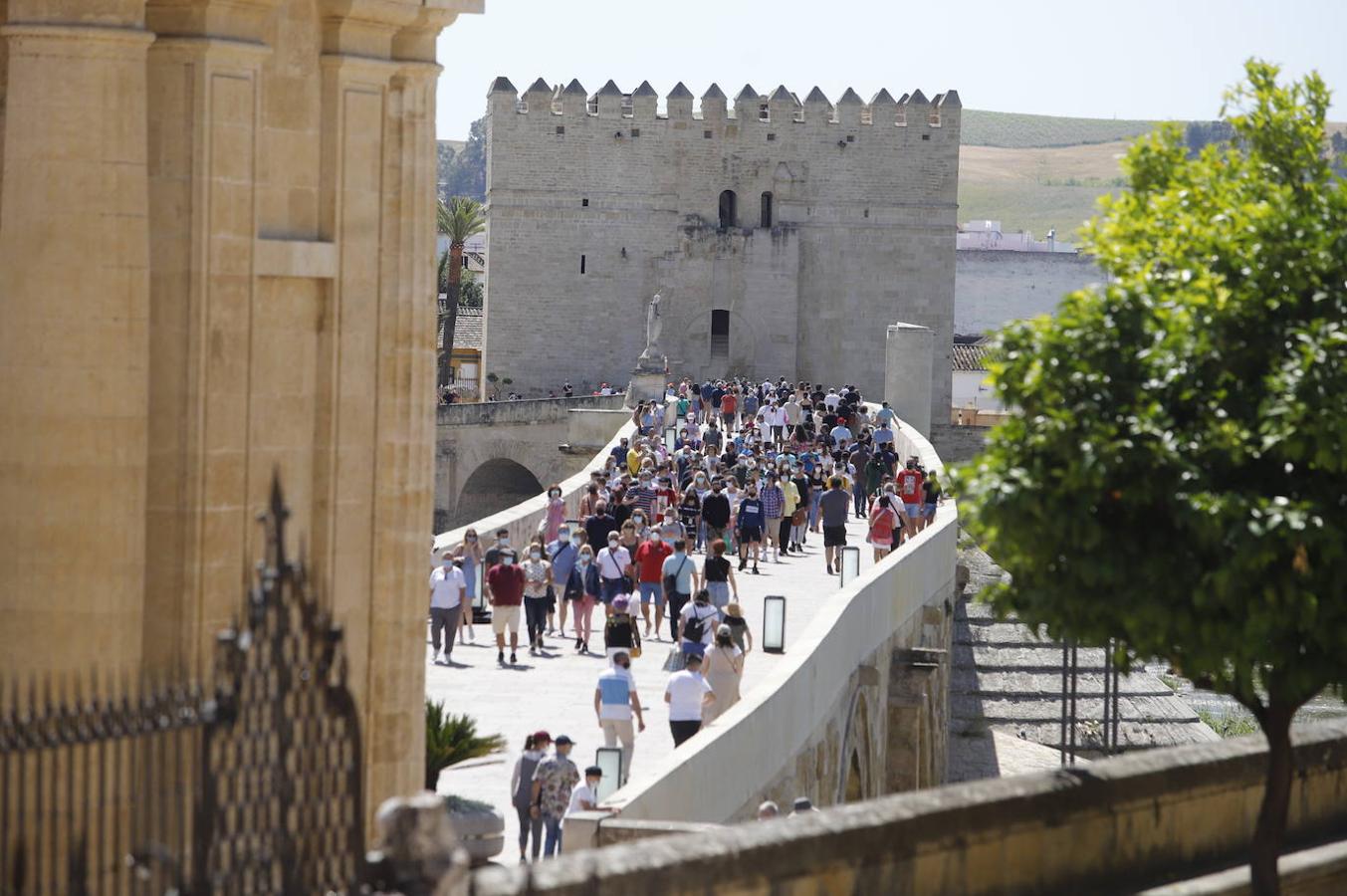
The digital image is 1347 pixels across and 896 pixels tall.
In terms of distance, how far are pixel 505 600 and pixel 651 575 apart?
2051mm

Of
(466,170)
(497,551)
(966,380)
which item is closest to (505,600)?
(497,551)

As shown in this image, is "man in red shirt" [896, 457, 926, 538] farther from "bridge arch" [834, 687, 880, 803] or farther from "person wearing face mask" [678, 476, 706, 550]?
"bridge arch" [834, 687, 880, 803]

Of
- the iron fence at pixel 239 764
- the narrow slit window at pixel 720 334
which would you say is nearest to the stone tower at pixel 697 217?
the narrow slit window at pixel 720 334

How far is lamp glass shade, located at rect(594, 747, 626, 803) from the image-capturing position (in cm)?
1173

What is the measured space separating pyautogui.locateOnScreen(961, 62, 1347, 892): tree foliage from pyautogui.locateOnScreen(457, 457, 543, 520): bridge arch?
43245 millimetres

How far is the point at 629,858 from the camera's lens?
18.9 feet

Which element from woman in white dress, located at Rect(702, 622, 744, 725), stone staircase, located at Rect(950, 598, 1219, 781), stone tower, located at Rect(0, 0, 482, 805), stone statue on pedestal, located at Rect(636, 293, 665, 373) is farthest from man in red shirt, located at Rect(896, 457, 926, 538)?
stone statue on pedestal, located at Rect(636, 293, 665, 373)

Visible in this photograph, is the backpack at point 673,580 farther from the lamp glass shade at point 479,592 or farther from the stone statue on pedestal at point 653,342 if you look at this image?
the stone statue on pedestal at point 653,342

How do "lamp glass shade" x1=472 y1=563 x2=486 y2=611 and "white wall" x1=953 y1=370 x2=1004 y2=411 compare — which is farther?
"white wall" x1=953 y1=370 x2=1004 y2=411

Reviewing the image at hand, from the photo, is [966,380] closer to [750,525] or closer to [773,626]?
[750,525]

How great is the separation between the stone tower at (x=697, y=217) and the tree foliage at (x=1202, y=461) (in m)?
50.1

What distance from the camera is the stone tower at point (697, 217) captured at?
5725cm

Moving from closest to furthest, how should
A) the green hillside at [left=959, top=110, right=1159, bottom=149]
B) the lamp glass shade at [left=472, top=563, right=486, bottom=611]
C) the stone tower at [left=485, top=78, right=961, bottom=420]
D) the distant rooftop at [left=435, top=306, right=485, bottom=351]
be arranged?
the lamp glass shade at [left=472, top=563, right=486, bottom=611] → the stone tower at [left=485, top=78, right=961, bottom=420] → the distant rooftop at [left=435, top=306, right=485, bottom=351] → the green hillside at [left=959, top=110, right=1159, bottom=149]

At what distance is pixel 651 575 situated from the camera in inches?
719
